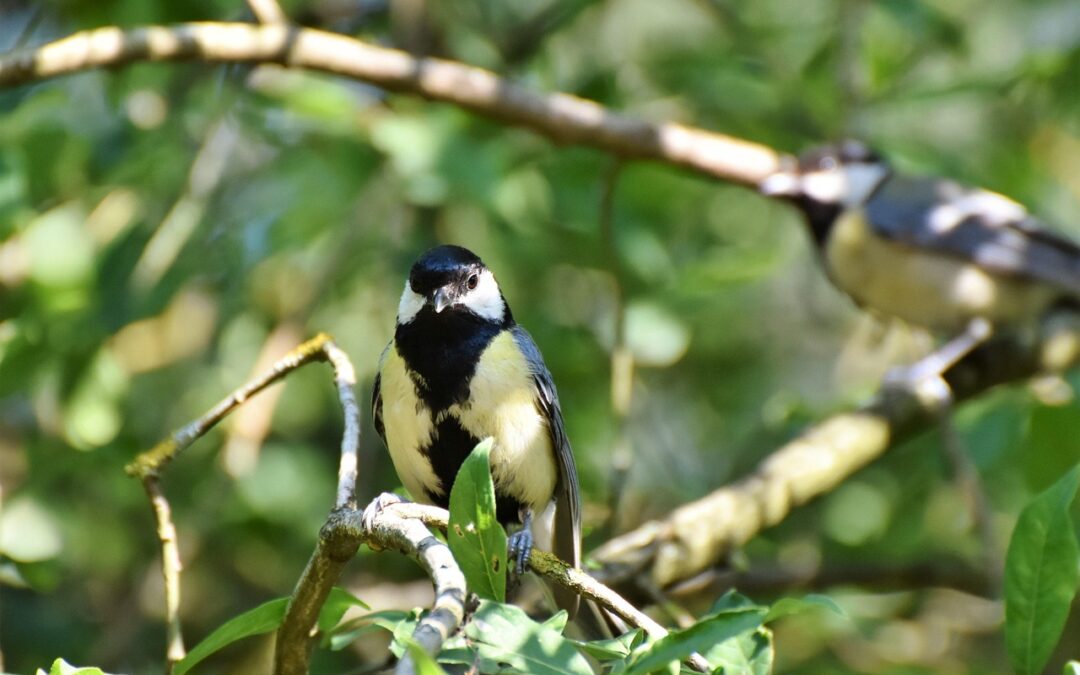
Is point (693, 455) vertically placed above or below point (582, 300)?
below

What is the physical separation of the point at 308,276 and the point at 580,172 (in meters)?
1.26

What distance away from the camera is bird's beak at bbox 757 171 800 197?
4.65 meters

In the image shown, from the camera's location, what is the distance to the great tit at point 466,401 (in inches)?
116

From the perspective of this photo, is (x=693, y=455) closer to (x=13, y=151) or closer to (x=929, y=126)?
(x=929, y=126)

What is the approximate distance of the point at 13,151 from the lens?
365 cm

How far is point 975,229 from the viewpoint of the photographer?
16.9 feet

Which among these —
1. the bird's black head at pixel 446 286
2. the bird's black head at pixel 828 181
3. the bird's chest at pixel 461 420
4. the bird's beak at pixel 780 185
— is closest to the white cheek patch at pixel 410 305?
the bird's black head at pixel 446 286

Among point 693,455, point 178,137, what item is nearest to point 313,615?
point 178,137

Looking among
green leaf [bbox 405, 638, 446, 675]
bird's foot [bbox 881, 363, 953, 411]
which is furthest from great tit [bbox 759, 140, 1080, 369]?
green leaf [bbox 405, 638, 446, 675]

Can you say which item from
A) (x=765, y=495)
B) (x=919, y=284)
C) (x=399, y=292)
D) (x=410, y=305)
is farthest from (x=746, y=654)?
(x=919, y=284)

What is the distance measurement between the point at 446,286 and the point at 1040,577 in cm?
165

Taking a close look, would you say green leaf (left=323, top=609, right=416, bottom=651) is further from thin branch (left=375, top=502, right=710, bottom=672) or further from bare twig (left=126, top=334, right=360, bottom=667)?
bare twig (left=126, top=334, right=360, bottom=667)

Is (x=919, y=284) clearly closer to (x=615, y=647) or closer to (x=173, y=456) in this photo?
(x=173, y=456)

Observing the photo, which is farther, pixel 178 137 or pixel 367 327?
pixel 367 327
